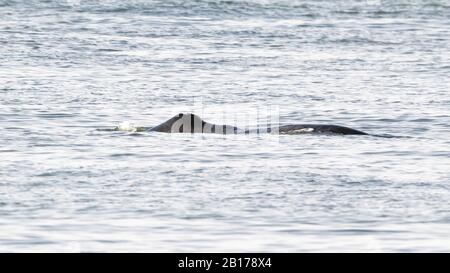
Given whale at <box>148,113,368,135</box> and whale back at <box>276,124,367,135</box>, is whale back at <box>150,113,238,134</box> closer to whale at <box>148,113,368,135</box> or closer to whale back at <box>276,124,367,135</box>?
whale at <box>148,113,368,135</box>

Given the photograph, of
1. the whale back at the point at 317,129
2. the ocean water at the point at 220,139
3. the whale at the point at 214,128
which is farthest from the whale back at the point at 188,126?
the whale back at the point at 317,129

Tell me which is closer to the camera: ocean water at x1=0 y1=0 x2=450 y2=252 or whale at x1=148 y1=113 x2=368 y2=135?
ocean water at x1=0 y1=0 x2=450 y2=252

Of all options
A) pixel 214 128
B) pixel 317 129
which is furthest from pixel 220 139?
pixel 317 129

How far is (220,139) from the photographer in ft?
73.5

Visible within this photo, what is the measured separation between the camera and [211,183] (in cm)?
A: 1797

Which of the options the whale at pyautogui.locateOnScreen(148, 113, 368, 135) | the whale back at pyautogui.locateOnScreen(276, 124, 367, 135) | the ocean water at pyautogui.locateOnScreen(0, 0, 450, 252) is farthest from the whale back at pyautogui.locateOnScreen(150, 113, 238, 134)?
the whale back at pyautogui.locateOnScreen(276, 124, 367, 135)

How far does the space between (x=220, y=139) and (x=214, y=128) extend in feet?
2.60

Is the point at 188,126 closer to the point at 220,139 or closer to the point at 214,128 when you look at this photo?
the point at 214,128

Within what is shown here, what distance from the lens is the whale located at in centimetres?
2295

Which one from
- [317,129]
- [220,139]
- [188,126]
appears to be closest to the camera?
[220,139]

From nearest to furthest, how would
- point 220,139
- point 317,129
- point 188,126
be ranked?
point 220,139 → point 317,129 → point 188,126

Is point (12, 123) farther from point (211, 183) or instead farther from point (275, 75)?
point (275, 75)

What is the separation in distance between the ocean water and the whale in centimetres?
32

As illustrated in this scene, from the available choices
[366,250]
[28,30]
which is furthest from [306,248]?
[28,30]
